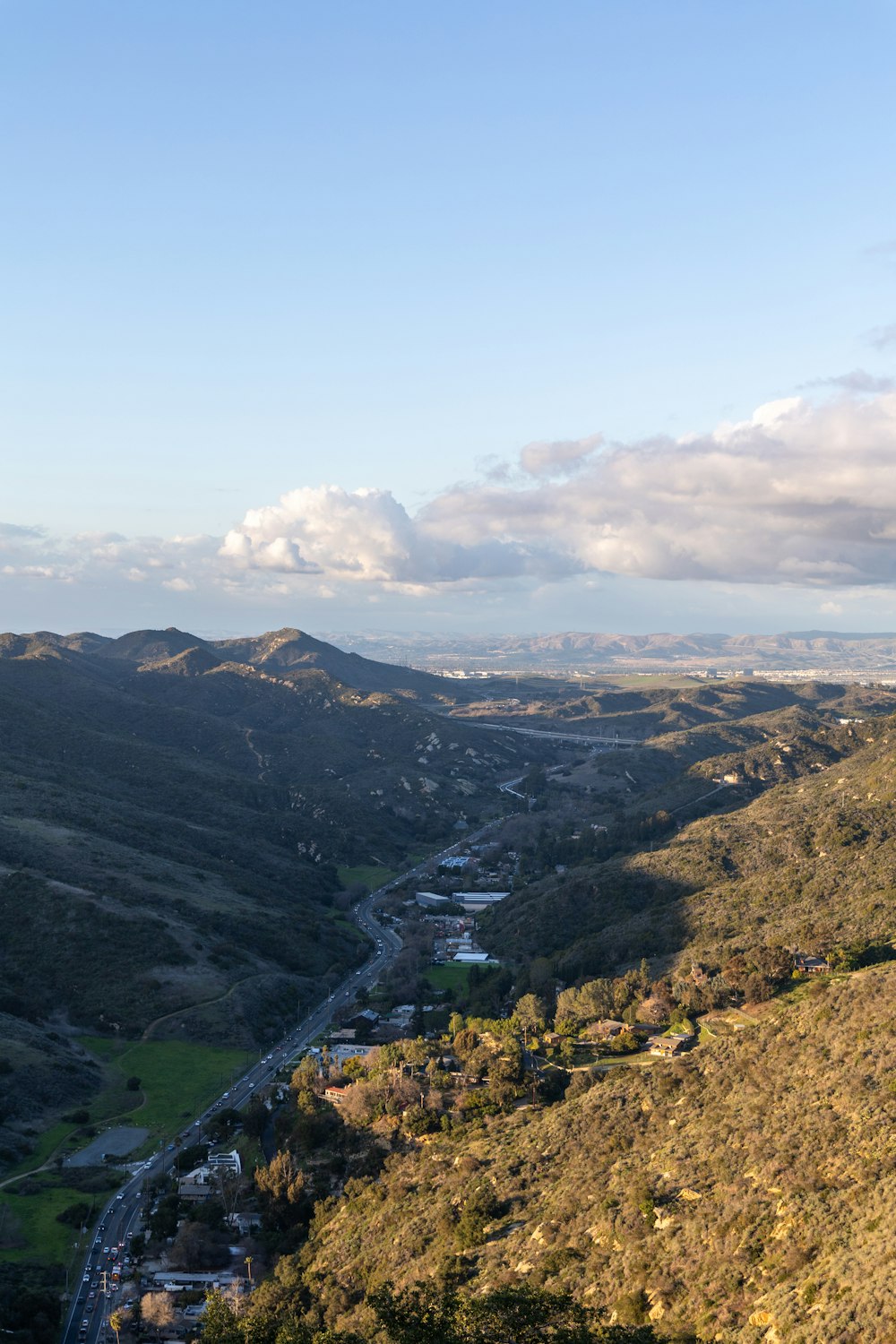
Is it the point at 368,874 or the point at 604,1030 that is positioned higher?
the point at 604,1030

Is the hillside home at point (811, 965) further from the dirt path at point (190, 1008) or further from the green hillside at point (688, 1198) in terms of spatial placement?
the dirt path at point (190, 1008)

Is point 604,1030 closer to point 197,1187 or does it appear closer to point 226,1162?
point 226,1162

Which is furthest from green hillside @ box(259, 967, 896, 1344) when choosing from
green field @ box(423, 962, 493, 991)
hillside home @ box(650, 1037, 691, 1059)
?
green field @ box(423, 962, 493, 991)

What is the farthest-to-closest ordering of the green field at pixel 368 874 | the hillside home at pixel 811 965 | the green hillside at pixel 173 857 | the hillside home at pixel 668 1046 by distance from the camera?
the green field at pixel 368 874
the green hillside at pixel 173 857
the hillside home at pixel 811 965
the hillside home at pixel 668 1046

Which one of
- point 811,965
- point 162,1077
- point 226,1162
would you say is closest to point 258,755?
point 162,1077

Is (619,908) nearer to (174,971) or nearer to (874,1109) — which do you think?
(174,971)

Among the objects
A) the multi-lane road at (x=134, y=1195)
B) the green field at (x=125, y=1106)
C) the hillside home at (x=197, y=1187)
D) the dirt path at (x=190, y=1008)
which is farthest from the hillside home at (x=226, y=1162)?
the dirt path at (x=190, y=1008)

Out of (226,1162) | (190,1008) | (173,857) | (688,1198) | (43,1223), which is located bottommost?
(190,1008)

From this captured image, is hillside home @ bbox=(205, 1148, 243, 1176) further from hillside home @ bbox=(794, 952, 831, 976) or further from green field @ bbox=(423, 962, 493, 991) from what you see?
green field @ bbox=(423, 962, 493, 991)
